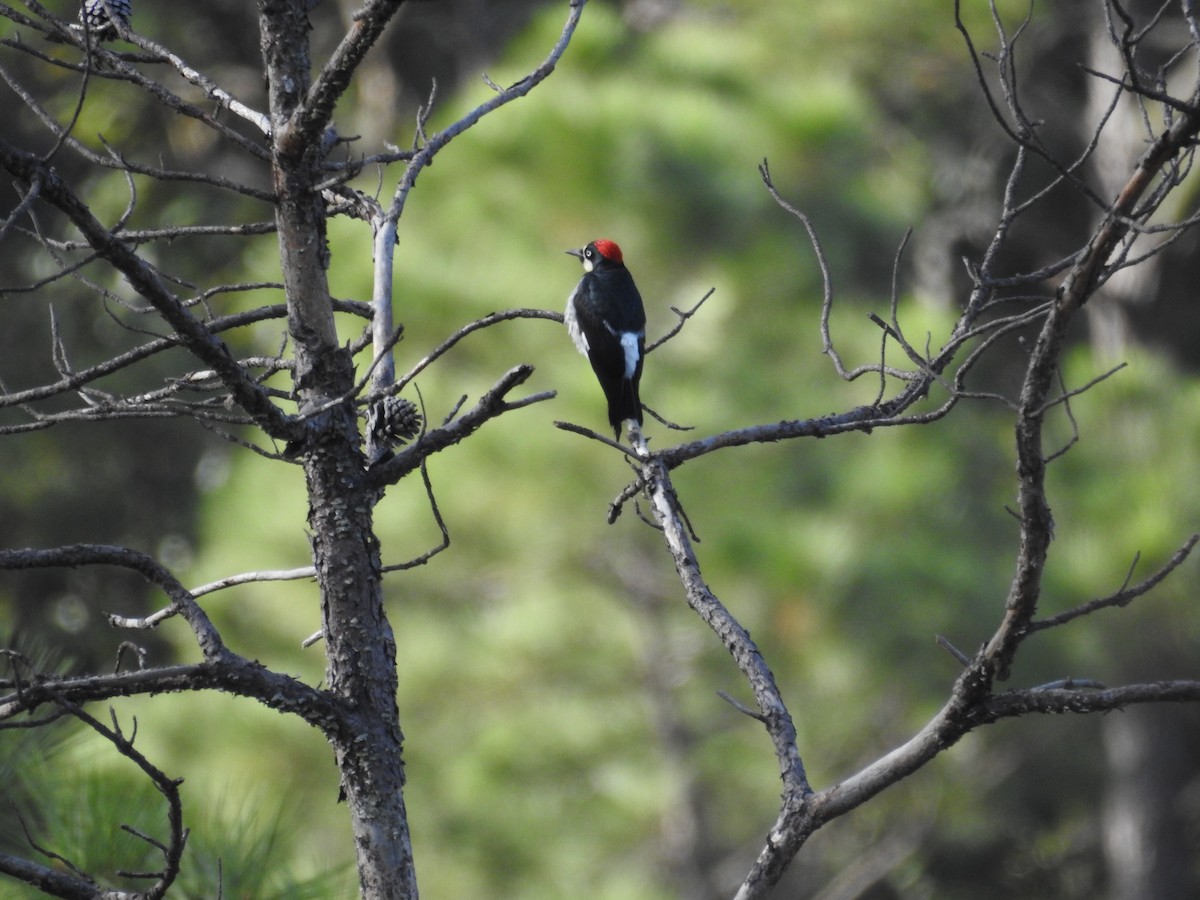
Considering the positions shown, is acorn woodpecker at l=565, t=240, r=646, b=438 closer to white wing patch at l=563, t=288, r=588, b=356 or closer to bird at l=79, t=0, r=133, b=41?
white wing patch at l=563, t=288, r=588, b=356

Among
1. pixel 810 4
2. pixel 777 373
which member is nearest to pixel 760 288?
pixel 777 373

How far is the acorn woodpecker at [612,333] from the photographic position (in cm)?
359

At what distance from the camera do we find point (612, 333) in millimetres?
3799

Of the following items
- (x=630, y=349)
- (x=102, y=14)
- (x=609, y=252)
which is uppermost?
(x=609, y=252)

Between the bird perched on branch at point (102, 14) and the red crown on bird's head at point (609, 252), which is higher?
the red crown on bird's head at point (609, 252)

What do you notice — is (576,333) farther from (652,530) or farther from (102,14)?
(652,530)

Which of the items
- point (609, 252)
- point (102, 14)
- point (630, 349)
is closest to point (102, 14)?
point (102, 14)

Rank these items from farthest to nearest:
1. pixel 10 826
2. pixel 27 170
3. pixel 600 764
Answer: pixel 600 764 → pixel 10 826 → pixel 27 170

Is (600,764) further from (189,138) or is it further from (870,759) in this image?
(189,138)

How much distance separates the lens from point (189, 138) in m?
11.6

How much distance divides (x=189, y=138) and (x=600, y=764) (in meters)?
7.22

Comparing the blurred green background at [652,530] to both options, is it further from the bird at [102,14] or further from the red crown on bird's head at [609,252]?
the bird at [102,14]

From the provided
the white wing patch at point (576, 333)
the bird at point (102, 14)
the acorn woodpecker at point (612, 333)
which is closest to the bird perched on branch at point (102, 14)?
the bird at point (102, 14)

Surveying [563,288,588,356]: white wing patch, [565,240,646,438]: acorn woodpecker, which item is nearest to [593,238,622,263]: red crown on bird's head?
[565,240,646,438]: acorn woodpecker
